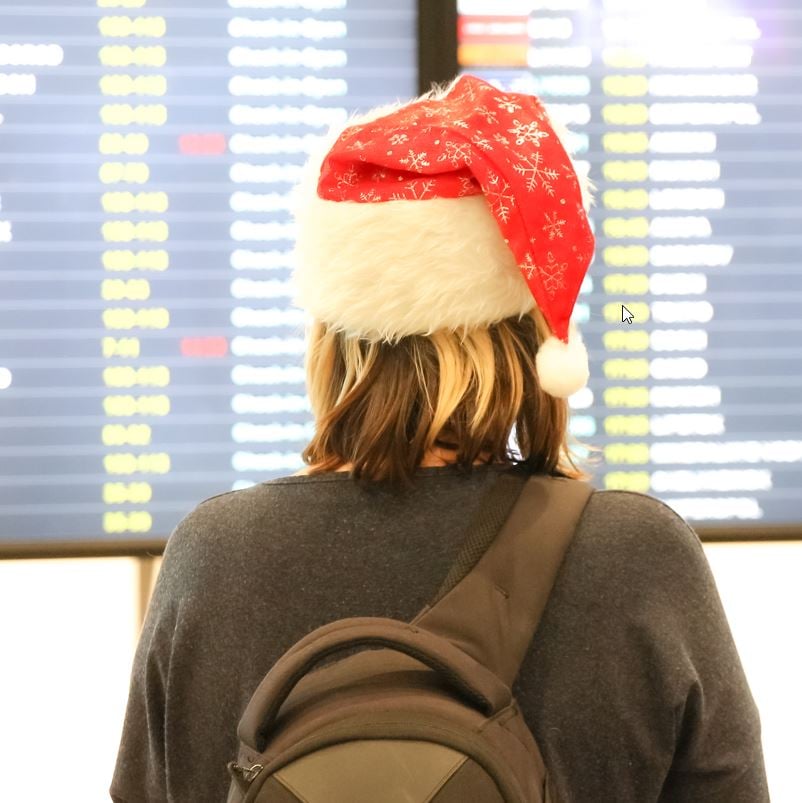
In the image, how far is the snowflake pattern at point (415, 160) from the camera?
0.87 metres

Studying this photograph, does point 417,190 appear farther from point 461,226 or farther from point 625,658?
point 625,658

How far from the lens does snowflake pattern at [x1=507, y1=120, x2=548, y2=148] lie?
2.91 feet

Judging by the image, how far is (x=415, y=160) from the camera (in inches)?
34.2

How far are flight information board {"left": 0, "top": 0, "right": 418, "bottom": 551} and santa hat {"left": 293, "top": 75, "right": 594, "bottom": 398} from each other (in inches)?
24.4

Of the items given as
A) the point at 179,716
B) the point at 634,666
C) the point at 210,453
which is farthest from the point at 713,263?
the point at 179,716

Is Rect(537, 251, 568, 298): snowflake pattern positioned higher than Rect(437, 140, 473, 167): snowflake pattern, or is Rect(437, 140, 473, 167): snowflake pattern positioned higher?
Rect(437, 140, 473, 167): snowflake pattern

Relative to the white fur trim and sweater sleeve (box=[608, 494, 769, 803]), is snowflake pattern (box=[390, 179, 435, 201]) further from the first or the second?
sweater sleeve (box=[608, 494, 769, 803])

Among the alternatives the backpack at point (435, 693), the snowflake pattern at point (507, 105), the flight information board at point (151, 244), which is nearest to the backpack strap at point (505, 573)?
the backpack at point (435, 693)

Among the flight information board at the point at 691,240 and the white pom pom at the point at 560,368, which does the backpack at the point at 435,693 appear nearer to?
the white pom pom at the point at 560,368

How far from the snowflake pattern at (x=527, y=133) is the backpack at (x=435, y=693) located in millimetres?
284

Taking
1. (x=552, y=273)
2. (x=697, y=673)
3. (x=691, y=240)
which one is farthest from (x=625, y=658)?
(x=691, y=240)

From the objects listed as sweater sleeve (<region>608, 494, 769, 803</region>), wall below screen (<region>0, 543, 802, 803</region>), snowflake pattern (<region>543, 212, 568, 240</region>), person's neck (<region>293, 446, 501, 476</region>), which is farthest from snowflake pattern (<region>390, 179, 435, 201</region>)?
wall below screen (<region>0, 543, 802, 803</region>)

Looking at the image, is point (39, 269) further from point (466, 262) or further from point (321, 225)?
point (466, 262)

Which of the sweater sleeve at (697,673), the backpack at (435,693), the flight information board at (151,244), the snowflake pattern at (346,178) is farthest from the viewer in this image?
the flight information board at (151,244)
